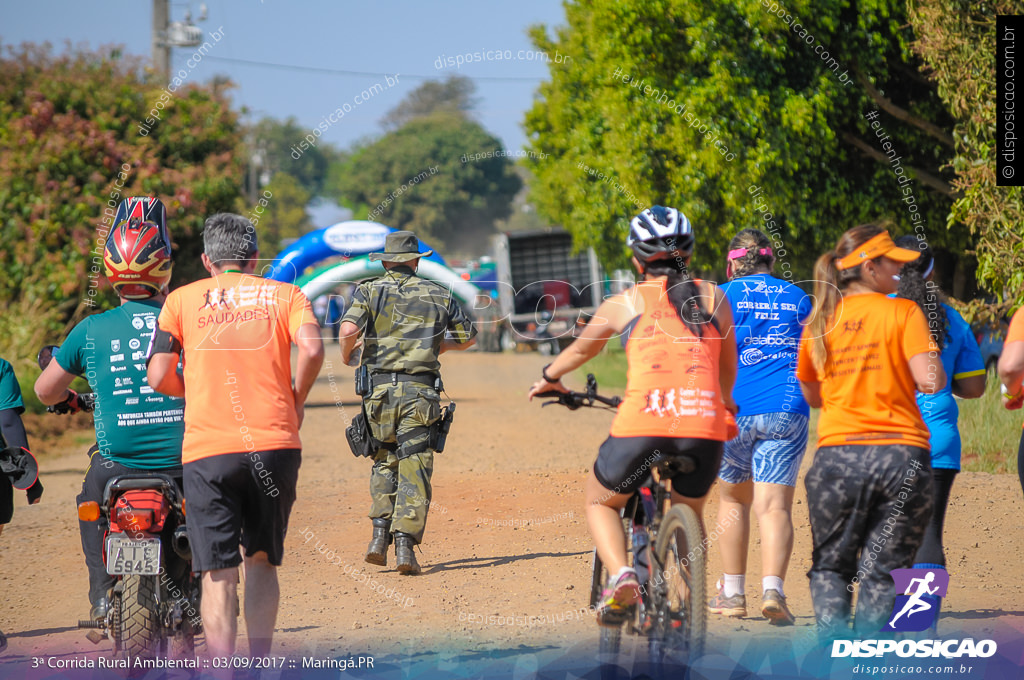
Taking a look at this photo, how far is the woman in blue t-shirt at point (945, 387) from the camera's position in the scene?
15.5 ft

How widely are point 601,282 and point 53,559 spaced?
2332cm

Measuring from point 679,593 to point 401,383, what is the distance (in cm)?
300

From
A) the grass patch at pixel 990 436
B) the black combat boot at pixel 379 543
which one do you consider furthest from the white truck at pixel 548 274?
the black combat boot at pixel 379 543

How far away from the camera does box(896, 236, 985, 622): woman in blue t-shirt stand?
4.74m

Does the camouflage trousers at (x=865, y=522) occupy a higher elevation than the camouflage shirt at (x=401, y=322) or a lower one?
lower

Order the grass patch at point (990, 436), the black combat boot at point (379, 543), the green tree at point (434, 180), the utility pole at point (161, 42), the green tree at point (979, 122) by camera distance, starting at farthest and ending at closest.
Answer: the green tree at point (434, 180)
the utility pole at point (161, 42)
the grass patch at point (990, 436)
the green tree at point (979, 122)
the black combat boot at point (379, 543)

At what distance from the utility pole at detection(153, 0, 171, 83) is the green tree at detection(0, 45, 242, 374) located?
1094 millimetres

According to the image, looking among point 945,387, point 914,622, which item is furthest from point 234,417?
point 945,387

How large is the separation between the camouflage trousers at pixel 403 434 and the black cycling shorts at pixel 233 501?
98.8 inches

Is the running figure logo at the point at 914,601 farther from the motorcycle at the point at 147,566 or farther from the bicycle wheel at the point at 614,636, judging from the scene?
the motorcycle at the point at 147,566

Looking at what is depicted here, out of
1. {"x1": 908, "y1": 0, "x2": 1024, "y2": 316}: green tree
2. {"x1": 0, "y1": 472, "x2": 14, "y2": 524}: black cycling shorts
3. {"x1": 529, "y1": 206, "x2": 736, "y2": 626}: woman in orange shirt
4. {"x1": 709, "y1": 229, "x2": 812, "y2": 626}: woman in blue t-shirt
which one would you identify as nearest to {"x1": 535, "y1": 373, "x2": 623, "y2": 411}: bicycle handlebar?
{"x1": 529, "y1": 206, "x2": 736, "y2": 626}: woman in orange shirt

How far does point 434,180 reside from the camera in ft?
193

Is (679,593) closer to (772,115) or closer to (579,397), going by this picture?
(579,397)

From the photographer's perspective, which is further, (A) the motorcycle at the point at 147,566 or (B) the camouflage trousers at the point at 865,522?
(A) the motorcycle at the point at 147,566
